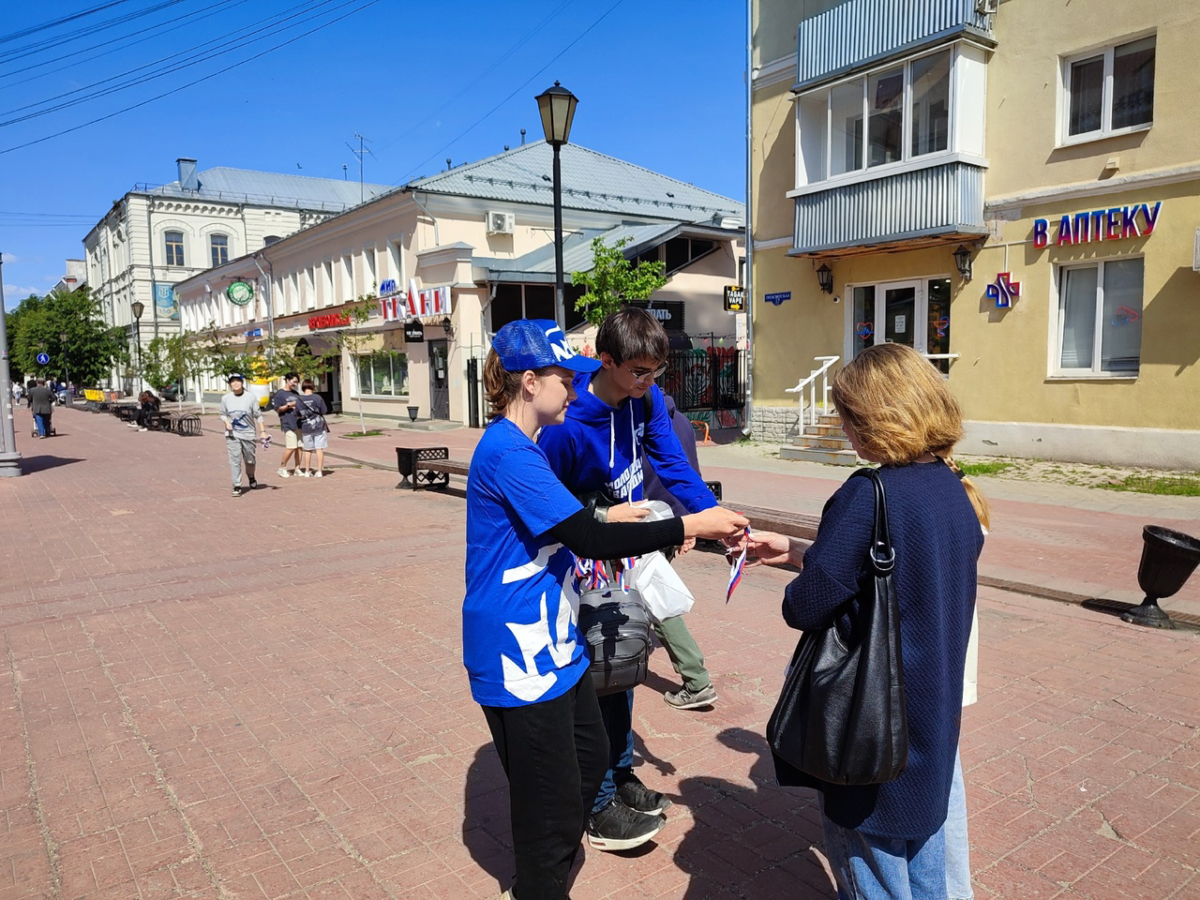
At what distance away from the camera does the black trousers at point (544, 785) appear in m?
2.37

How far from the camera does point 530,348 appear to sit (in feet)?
7.89

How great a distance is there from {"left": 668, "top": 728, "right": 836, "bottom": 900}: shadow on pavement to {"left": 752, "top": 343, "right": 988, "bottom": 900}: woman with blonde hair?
2.87ft

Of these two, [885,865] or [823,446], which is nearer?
[885,865]

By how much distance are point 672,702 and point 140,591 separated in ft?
16.9

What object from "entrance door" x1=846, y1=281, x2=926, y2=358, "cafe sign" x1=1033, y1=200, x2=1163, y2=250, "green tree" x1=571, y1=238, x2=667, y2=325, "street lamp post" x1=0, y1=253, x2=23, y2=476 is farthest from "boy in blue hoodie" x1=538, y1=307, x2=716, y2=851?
"street lamp post" x1=0, y1=253, x2=23, y2=476

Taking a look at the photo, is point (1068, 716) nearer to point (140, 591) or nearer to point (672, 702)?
point (672, 702)

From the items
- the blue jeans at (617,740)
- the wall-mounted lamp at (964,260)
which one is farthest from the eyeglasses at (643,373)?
the wall-mounted lamp at (964,260)

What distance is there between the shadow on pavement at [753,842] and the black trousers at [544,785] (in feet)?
2.44

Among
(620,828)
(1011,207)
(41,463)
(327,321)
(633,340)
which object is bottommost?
(41,463)

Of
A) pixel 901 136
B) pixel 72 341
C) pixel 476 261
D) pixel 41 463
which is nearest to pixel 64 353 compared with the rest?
pixel 72 341

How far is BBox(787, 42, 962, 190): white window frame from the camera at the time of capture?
13867 mm

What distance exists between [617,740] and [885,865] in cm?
127

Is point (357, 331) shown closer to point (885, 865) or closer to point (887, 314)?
point (887, 314)

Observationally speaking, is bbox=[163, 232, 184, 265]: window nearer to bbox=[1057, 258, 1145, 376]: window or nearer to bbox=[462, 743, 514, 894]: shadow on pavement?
bbox=[1057, 258, 1145, 376]: window
